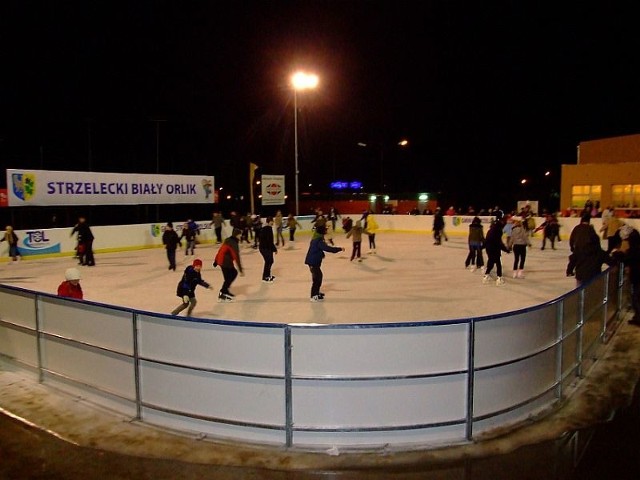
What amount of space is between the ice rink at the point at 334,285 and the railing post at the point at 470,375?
4268 mm

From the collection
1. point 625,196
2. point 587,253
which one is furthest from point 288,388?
point 625,196

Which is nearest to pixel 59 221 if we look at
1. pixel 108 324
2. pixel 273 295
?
pixel 273 295

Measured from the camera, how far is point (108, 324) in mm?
5598

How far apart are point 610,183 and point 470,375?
1298 inches

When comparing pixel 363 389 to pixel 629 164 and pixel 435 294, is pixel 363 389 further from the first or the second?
pixel 629 164

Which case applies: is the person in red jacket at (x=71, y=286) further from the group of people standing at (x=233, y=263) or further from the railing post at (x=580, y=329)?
the railing post at (x=580, y=329)

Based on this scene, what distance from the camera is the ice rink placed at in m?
10.1

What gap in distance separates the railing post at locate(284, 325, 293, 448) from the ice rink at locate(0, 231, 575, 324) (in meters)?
4.45

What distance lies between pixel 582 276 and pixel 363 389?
18.2 ft

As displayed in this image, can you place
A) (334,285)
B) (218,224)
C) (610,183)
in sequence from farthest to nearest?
(610,183) → (218,224) → (334,285)

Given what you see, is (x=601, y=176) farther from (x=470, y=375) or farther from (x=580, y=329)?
(x=470, y=375)

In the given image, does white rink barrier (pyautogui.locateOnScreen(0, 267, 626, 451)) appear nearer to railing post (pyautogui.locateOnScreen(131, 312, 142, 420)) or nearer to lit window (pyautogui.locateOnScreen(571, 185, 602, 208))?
railing post (pyautogui.locateOnScreen(131, 312, 142, 420))

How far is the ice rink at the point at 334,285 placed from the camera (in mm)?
10109

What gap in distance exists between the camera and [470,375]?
4730mm
